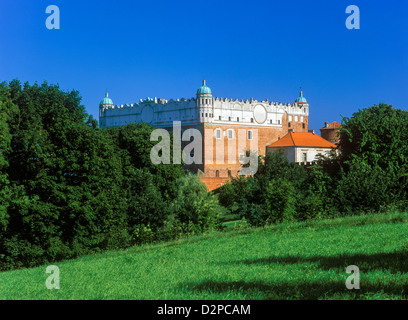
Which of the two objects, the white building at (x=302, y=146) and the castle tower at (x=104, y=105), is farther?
the castle tower at (x=104, y=105)

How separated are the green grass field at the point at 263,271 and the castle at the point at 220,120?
6153 centimetres

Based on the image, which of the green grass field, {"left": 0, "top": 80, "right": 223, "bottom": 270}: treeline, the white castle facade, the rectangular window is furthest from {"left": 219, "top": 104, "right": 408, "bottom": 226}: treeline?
the white castle facade

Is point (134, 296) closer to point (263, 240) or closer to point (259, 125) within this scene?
point (263, 240)

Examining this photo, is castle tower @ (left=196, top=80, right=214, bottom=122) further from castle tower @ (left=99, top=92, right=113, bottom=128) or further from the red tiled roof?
castle tower @ (left=99, top=92, right=113, bottom=128)

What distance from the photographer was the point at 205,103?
86.2 metres

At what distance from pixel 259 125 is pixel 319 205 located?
67687mm

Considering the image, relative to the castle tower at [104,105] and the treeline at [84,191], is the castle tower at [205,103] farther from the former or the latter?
the treeline at [84,191]

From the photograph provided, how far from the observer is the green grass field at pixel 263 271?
811 cm

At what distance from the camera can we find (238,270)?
1089cm

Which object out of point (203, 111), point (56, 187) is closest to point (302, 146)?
point (203, 111)

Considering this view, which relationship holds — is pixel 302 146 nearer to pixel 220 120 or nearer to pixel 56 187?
pixel 220 120

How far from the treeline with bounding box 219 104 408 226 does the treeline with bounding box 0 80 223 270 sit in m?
3.88

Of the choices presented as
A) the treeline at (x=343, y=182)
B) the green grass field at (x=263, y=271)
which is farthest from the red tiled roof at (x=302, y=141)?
the green grass field at (x=263, y=271)

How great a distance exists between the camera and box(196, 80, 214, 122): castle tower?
3377 inches
